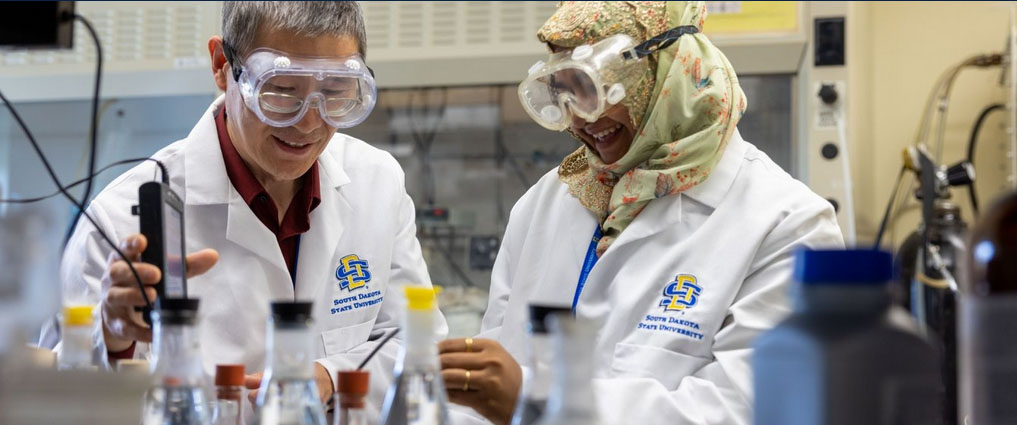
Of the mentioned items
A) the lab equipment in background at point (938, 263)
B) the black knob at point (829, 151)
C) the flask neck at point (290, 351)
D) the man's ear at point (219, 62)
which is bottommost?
the lab equipment in background at point (938, 263)

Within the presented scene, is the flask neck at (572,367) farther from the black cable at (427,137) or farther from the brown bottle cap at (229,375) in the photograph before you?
the black cable at (427,137)

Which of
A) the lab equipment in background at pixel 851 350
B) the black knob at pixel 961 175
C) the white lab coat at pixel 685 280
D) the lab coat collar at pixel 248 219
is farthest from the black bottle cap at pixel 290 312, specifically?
the black knob at pixel 961 175

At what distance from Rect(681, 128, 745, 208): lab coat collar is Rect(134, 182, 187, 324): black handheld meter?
2.75ft

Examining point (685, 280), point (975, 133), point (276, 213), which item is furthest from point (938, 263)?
point (276, 213)

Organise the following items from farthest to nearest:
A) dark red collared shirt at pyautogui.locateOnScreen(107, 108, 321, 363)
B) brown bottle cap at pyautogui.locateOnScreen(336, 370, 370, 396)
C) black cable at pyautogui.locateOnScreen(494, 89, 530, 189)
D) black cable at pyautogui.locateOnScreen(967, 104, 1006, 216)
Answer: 1. black cable at pyautogui.locateOnScreen(494, 89, 530, 189)
2. black cable at pyautogui.locateOnScreen(967, 104, 1006, 216)
3. dark red collared shirt at pyautogui.locateOnScreen(107, 108, 321, 363)
4. brown bottle cap at pyautogui.locateOnScreen(336, 370, 370, 396)

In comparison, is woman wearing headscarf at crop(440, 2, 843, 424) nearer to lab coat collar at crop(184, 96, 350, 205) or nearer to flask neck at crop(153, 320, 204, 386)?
lab coat collar at crop(184, 96, 350, 205)

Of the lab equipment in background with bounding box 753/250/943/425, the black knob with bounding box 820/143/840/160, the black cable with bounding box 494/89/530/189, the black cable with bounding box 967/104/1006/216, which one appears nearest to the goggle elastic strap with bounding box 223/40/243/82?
the lab equipment in background with bounding box 753/250/943/425

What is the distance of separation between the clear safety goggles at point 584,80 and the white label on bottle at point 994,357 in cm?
105

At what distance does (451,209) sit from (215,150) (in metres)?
1.57

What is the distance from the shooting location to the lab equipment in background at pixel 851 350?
22.1 inches

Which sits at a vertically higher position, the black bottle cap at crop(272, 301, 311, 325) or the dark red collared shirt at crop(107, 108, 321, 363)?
the black bottle cap at crop(272, 301, 311, 325)

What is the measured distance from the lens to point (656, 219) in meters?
1.63

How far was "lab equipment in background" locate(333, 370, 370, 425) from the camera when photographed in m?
0.80

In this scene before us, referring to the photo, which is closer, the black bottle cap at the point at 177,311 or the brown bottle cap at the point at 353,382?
the black bottle cap at the point at 177,311
